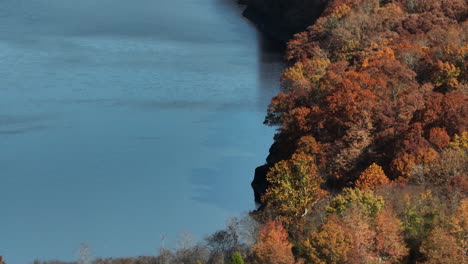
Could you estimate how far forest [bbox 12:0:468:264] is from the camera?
31.8 m

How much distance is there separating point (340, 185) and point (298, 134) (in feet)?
23.3

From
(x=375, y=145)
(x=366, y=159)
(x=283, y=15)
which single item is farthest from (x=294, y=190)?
(x=283, y=15)

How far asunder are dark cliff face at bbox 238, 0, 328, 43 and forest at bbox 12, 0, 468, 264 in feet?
113

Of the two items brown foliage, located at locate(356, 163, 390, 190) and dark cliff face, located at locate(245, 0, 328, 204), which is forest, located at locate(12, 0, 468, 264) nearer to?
brown foliage, located at locate(356, 163, 390, 190)

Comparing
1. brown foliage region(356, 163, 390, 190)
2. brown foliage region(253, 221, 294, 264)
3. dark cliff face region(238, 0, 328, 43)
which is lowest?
brown foliage region(253, 221, 294, 264)

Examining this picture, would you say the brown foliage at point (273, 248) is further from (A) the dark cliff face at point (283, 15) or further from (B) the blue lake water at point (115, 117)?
(A) the dark cliff face at point (283, 15)

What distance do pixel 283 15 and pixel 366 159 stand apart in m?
68.2

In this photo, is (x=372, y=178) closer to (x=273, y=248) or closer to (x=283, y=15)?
(x=273, y=248)

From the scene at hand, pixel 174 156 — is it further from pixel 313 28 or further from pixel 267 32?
pixel 267 32

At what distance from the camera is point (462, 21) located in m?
67.3

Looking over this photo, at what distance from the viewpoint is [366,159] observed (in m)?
42.3

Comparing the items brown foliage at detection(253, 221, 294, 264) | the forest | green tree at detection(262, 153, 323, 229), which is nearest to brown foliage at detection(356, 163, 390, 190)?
the forest

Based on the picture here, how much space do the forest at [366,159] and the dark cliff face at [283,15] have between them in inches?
1355

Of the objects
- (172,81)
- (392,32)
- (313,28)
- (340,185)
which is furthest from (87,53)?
(340,185)
